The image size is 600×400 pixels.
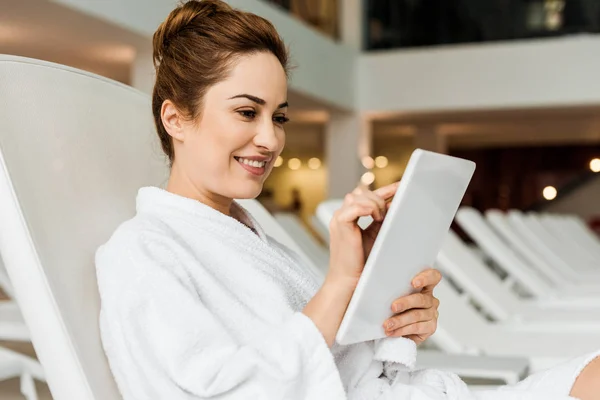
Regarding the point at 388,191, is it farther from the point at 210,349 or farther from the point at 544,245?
the point at 544,245

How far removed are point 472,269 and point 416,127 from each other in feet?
32.4

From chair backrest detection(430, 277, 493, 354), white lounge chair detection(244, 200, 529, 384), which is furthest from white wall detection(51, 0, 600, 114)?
white lounge chair detection(244, 200, 529, 384)

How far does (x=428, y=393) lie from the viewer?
1.25m

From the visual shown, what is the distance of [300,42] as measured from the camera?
916 cm

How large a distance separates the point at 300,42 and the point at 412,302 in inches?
322

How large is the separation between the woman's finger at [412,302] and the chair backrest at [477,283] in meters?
2.31

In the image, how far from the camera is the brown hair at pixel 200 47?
4.05 ft

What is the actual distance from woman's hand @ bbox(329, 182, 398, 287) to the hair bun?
0.41 meters

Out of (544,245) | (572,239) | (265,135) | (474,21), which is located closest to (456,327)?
(265,135)

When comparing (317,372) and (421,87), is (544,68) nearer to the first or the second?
(421,87)

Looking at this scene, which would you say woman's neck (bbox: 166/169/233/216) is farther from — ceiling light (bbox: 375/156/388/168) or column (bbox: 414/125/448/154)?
ceiling light (bbox: 375/156/388/168)

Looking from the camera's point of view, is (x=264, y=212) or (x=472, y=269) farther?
(x=472, y=269)

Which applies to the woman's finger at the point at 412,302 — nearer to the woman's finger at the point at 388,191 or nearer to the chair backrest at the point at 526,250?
the woman's finger at the point at 388,191

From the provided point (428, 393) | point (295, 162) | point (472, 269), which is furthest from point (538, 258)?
point (295, 162)
